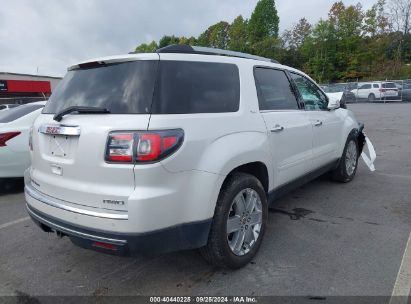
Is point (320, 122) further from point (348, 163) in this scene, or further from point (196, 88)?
point (196, 88)

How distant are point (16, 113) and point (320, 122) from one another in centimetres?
474

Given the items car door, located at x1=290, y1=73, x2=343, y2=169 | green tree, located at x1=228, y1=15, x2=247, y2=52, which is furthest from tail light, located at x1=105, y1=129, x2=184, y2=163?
green tree, located at x1=228, y1=15, x2=247, y2=52

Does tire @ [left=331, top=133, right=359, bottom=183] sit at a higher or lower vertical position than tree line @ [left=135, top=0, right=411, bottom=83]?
lower

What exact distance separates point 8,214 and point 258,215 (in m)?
3.44

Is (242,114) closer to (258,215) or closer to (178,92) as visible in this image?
(178,92)

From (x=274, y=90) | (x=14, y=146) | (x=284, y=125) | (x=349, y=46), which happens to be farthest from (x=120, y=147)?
(x=349, y=46)

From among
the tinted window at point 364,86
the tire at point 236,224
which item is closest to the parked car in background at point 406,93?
the tinted window at point 364,86

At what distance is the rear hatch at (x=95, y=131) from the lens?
247 cm

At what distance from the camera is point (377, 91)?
97.8ft

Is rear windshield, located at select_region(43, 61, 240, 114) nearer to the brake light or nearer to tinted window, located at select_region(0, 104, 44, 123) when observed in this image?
the brake light

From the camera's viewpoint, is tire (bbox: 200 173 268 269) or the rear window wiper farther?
tire (bbox: 200 173 268 269)

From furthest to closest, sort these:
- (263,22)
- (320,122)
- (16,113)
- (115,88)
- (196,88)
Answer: (263,22), (16,113), (320,122), (196,88), (115,88)

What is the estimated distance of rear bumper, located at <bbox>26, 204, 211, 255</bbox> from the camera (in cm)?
243

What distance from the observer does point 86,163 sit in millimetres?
2562
